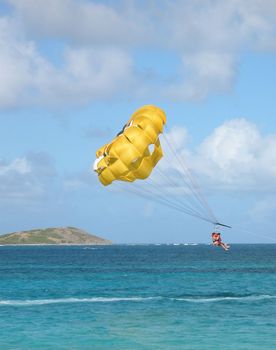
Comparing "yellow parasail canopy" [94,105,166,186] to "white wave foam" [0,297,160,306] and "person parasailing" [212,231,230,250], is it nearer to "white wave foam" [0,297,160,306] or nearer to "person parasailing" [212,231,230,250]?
"person parasailing" [212,231,230,250]

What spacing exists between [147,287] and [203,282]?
7.66 meters

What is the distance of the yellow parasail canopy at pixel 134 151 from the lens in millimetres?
28812

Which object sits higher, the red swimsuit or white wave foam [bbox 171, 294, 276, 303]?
the red swimsuit

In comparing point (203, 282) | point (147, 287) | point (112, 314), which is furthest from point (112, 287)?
point (112, 314)

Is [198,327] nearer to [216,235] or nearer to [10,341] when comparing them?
[216,235]

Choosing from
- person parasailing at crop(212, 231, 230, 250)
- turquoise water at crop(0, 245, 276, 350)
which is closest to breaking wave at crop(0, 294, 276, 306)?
turquoise water at crop(0, 245, 276, 350)

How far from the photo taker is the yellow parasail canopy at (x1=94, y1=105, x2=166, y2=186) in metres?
28.8

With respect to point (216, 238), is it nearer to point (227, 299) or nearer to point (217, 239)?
point (217, 239)

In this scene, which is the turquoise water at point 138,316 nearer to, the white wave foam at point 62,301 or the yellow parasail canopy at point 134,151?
the white wave foam at point 62,301

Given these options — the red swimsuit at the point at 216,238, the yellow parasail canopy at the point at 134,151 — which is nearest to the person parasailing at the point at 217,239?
the red swimsuit at the point at 216,238

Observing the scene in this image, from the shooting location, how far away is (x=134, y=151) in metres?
28.7

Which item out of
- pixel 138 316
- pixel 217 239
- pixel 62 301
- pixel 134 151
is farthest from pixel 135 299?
pixel 134 151

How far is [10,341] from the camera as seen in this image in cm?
3055

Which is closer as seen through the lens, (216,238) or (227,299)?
(216,238)
